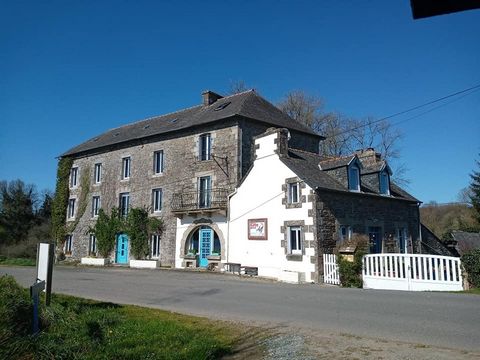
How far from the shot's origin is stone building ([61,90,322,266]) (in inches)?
901

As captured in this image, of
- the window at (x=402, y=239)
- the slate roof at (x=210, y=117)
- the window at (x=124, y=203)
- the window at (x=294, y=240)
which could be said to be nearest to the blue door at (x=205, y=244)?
the window at (x=294, y=240)

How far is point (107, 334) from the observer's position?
6.24 metres

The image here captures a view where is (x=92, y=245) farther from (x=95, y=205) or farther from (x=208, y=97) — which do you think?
(x=208, y=97)

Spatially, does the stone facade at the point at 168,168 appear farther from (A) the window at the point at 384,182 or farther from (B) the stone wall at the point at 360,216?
(B) the stone wall at the point at 360,216

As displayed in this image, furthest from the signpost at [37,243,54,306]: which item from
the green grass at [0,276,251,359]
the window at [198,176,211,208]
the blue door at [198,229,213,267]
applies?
the window at [198,176,211,208]

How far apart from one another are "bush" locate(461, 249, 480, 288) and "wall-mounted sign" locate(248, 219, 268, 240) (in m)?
8.49

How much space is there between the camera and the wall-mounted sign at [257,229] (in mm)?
19516

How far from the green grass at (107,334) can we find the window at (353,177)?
13.2 meters

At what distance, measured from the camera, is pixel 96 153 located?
3120 cm

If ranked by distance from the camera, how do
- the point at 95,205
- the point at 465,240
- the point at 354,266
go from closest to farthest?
the point at 354,266
the point at 465,240
the point at 95,205

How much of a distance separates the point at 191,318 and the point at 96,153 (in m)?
A: 25.7

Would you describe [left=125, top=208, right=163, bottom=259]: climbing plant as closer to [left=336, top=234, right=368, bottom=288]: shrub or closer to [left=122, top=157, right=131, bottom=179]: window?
[left=122, top=157, right=131, bottom=179]: window

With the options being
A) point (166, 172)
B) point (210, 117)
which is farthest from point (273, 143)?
point (166, 172)

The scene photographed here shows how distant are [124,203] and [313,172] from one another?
14722mm
